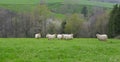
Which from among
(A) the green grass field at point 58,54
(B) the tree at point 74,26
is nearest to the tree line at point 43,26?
(B) the tree at point 74,26

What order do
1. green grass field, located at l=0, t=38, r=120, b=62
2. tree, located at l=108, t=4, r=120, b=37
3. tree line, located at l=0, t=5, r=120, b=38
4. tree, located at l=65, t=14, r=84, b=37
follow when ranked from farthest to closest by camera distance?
tree line, located at l=0, t=5, r=120, b=38 < tree, located at l=65, t=14, r=84, b=37 < tree, located at l=108, t=4, r=120, b=37 < green grass field, located at l=0, t=38, r=120, b=62

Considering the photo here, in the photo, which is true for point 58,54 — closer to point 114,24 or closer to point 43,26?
point 114,24

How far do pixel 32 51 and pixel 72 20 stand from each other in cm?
8047

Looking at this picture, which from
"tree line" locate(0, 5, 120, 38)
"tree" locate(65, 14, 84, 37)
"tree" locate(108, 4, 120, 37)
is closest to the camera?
"tree" locate(108, 4, 120, 37)

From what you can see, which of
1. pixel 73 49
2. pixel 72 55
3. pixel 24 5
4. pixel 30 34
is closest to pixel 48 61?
pixel 72 55

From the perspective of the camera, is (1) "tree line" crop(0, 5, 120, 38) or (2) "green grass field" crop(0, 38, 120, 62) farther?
(1) "tree line" crop(0, 5, 120, 38)

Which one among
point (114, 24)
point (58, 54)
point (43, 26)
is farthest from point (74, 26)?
point (58, 54)

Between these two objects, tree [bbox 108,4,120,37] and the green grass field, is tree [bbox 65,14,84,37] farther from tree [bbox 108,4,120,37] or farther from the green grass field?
the green grass field

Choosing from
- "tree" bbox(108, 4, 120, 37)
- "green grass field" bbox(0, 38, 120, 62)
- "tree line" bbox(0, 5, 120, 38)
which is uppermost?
"green grass field" bbox(0, 38, 120, 62)

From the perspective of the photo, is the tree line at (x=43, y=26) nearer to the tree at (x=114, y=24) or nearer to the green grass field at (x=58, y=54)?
the tree at (x=114, y=24)

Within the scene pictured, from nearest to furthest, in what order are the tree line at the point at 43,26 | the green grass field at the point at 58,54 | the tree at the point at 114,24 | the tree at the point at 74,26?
the green grass field at the point at 58,54
the tree at the point at 114,24
the tree at the point at 74,26
the tree line at the point at 43,26

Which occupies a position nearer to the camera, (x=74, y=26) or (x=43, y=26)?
(x=74, y=26)

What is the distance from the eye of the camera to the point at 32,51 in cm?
2289

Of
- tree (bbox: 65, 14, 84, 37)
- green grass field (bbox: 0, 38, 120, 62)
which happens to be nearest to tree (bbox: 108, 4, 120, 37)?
tree (bbox: 65, 14, 84, 37)
